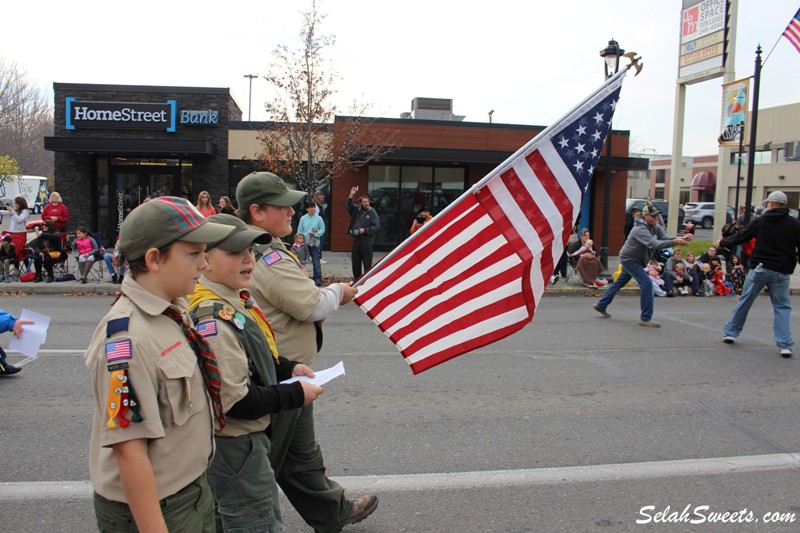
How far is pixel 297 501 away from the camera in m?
3.48

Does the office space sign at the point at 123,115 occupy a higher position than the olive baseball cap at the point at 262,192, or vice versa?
the office space sign at the point at 123,115

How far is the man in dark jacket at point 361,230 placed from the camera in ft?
46.4

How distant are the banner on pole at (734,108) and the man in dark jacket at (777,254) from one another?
47.6 ft

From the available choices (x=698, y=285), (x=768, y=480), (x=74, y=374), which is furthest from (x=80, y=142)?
(x=768, y=480)

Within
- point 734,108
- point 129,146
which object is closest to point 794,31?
point 734,108

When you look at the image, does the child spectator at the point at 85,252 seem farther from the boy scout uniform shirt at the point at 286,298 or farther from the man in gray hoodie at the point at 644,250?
the boy scout uniform shirt at the point at 286,298

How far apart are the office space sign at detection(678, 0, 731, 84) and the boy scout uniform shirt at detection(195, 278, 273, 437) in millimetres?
24514

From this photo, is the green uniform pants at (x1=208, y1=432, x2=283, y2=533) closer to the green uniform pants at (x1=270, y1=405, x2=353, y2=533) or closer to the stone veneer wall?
the green uniform pants at (x1=270, y1=405, x2=353, y2=533)

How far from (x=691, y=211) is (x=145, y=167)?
36.2 m

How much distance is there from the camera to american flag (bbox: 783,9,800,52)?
48.4ft

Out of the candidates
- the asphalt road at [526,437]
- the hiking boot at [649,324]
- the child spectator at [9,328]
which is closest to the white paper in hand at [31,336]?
the child spectator at [9,328]

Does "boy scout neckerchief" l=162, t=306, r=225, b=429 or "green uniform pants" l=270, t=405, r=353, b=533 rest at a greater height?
"boy scout neckerchief" l=162, t=306, r=225, b=429

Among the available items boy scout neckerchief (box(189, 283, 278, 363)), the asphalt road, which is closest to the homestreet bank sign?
the asphalt road

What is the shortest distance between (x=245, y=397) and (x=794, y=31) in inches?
643
